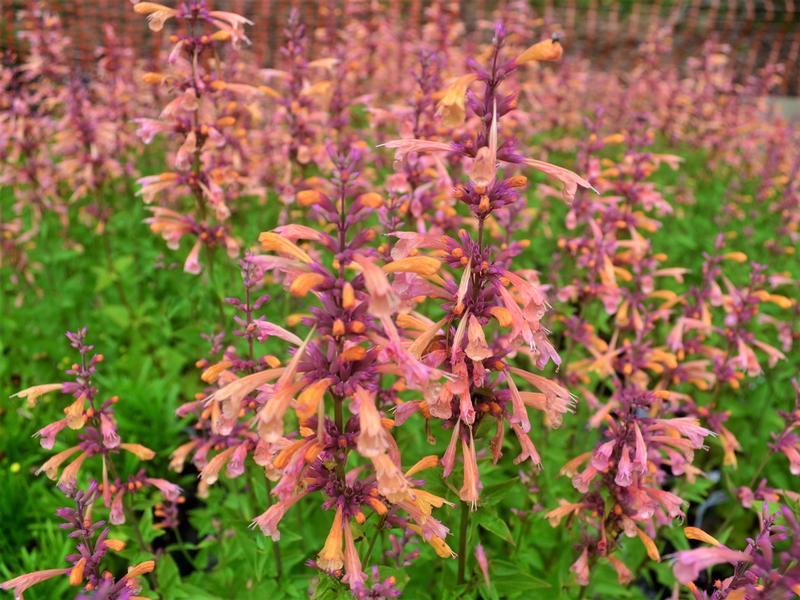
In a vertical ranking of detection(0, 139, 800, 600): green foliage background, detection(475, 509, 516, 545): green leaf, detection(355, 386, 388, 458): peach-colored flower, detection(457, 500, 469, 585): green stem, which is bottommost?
detection(0, 139, 800, 600): green foliage background

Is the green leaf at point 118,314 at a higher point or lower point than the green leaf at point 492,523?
lower

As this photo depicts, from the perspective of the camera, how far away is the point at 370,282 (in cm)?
214

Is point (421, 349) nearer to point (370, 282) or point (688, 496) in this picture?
point (370, 282)

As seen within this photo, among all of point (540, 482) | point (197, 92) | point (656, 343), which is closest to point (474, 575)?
point (540, 482)

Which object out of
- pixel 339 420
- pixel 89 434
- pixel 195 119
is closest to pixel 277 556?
pixel 89 434

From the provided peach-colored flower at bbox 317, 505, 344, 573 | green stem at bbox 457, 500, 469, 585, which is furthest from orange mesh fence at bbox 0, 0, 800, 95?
peach-colored flower at bbox 317, 505, 344, 573

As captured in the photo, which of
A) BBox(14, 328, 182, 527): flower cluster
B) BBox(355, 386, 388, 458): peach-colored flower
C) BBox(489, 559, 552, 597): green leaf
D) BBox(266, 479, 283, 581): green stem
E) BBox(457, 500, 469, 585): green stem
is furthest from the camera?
BBox(266, 479, 283, 581): green stem

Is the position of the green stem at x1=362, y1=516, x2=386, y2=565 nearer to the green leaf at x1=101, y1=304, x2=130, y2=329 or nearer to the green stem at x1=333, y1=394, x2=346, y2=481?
the green stem at x1=333, y1=394, x2=346, y2=481

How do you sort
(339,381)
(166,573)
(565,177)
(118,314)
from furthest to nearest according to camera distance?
(118,314) < (166,573) < (565,177) < (339,381)

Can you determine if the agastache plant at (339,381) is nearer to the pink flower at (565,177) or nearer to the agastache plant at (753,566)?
the pink flower at (565,177)

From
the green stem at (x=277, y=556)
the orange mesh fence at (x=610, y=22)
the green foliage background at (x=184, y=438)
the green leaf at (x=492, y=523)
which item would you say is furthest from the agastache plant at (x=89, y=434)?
the orange mesh fence at (x=610, y=22)

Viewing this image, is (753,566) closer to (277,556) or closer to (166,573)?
(277,556)

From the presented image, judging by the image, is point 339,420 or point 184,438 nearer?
point 339,420

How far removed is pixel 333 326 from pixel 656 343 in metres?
5.69
